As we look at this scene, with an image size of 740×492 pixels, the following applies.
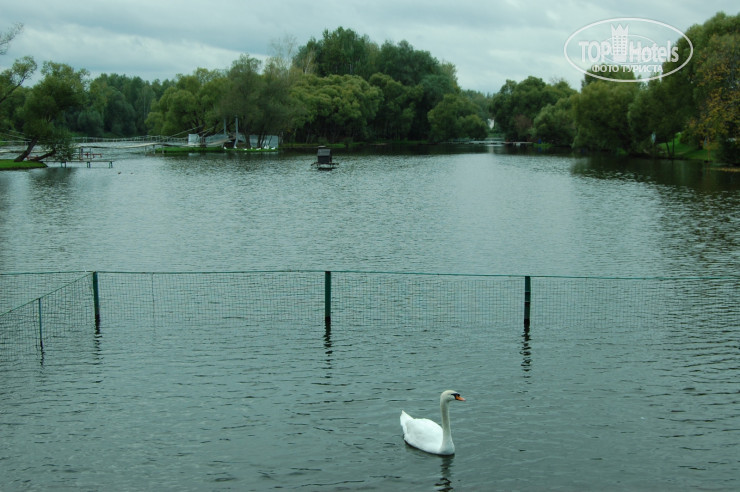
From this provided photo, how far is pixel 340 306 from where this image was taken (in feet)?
87.6

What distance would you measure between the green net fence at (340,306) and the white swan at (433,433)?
787 centimetres

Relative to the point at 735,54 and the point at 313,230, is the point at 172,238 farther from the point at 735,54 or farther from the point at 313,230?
the point at 735,54

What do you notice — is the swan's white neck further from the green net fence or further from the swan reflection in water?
the green net fence

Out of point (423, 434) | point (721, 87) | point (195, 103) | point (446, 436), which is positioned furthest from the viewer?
point (195, 103)

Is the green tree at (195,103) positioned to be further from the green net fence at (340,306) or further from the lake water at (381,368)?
the green net fence at (340,306)

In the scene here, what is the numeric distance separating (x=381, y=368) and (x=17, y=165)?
98.7 meters

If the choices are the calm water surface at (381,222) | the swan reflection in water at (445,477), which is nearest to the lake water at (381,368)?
the swan reflection in water at (445,477)

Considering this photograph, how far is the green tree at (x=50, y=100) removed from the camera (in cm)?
10381

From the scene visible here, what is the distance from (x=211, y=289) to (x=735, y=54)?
78.7 meters

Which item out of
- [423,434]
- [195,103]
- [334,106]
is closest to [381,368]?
[423,434]

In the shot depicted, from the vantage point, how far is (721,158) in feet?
316

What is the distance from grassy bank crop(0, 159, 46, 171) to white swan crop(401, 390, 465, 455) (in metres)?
100

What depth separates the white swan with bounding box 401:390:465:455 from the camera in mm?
15133

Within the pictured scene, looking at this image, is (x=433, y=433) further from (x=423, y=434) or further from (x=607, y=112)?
(x=607, y=112)
